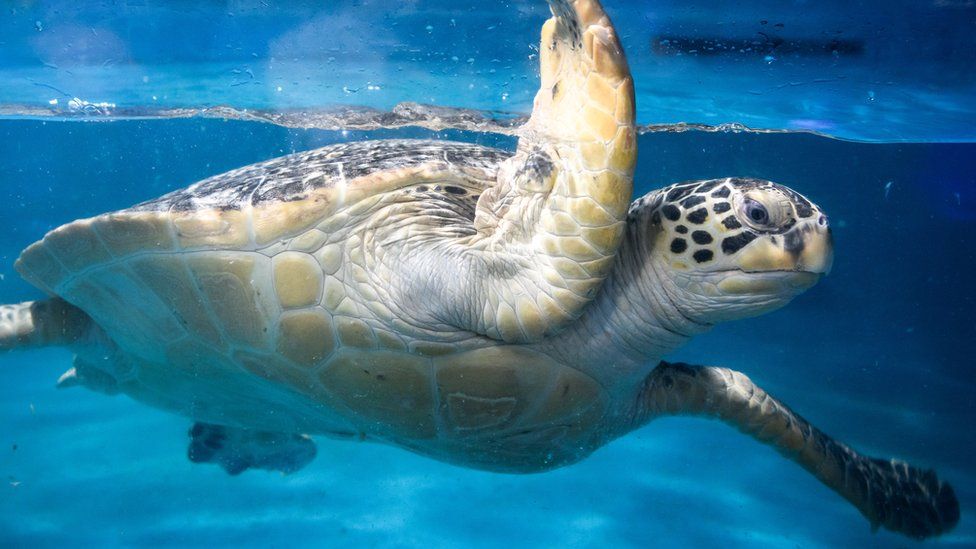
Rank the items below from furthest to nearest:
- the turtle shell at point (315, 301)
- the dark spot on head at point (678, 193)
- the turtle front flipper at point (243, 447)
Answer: the turtle front flipper at point (243, 447)
the turtle shell at point (315, 301)
the dark spot on head at point (678, 193)

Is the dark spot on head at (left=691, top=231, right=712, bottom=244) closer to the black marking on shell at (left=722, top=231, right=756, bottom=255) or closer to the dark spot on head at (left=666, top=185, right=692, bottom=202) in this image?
the black marking on shell at (left=722, top=231, right=756, bottom=255)

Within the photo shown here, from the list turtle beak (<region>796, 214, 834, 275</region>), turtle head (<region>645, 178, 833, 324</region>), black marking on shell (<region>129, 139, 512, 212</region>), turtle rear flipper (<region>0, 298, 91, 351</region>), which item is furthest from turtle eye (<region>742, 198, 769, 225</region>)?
turtle rear flipper (<region>0, 298, 91, 351</region>)

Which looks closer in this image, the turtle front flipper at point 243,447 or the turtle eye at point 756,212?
the turtle eye at point 756,212

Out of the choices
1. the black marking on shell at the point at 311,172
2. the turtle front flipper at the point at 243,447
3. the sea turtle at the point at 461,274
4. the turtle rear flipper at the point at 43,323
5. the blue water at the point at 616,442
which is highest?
the black marking on shell at the point at 311,172

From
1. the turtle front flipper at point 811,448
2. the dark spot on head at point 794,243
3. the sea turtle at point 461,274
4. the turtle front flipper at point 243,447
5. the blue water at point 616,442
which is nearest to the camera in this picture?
the sea turtle at point 461,274

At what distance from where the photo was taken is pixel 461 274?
2.18 m

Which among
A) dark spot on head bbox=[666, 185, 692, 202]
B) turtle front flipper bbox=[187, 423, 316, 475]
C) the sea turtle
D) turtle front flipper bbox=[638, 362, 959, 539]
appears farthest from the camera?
turtle front flipper bbox=[187, 423, 316, 475]

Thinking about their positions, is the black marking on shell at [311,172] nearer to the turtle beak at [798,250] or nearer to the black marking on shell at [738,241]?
the black marking on shell at [738,241]

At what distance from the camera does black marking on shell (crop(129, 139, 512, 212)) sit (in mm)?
2363

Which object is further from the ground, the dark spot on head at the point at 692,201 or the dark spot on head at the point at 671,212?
the dark spot on head at the point at 692,201

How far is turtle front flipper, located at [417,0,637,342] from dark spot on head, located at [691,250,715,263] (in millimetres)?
429

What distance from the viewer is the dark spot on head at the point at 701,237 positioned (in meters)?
2.08

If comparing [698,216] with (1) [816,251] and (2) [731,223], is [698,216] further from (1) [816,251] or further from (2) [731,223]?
(1) [816,251]

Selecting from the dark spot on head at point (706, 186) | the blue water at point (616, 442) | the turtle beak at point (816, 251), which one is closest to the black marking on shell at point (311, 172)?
the dark spot on head at point (706, 186)
